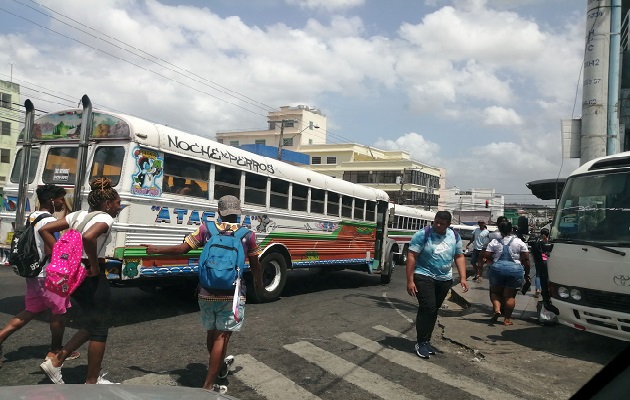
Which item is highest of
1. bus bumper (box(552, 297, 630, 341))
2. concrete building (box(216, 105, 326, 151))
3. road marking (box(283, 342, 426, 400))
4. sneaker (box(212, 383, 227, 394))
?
concrete building (box(216, 105, 326, 151))

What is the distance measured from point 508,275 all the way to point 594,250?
6.49ft

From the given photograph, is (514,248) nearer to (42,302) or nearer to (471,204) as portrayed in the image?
(42,302)

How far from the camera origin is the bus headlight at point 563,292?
598cm

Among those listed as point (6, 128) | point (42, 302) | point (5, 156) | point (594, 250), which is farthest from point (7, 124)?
point (594, 250)

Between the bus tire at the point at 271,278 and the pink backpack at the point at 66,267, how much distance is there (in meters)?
4.88

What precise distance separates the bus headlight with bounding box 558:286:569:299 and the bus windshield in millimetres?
643

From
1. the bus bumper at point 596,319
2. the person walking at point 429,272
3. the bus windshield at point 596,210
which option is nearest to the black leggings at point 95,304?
the person walking at point 429,272

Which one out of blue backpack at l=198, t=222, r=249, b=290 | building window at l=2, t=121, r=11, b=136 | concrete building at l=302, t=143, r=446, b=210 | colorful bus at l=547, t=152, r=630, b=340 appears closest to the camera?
blue backpack at l=198, t=222, r=249, b=290

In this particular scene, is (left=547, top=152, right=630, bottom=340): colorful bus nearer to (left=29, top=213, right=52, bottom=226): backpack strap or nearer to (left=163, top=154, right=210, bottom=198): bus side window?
(left=163, top=154, right=210, bottom=198): bus side window

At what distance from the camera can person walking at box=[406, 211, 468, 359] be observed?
587cm

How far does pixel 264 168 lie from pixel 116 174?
298 centimetres

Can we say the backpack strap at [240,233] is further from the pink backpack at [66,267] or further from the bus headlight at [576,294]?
the bus headlight at [576,294]

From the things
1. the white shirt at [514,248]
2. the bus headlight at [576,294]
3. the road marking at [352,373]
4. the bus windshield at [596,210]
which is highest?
the bus windshield at [596,210]

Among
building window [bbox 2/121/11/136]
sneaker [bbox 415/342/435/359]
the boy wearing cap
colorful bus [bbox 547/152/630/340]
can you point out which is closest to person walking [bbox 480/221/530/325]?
colorful bus [bbox 547/152/630/340]
